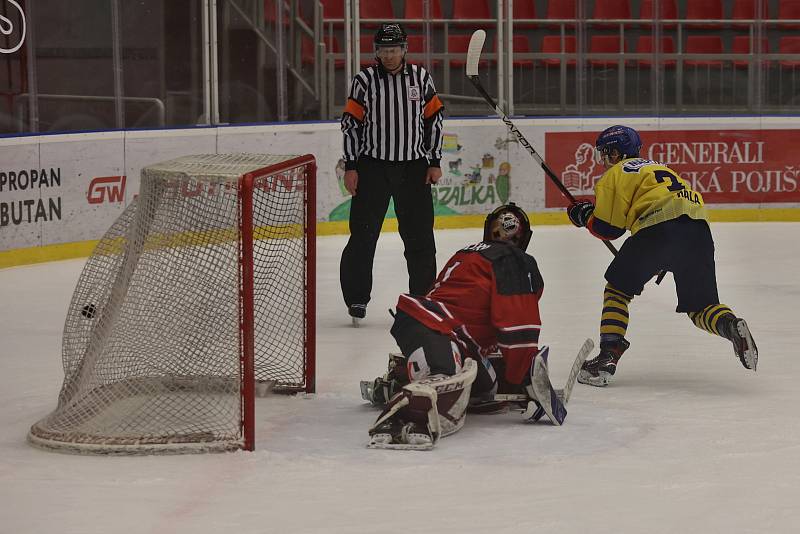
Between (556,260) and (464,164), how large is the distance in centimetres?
209

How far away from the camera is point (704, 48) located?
10867mm

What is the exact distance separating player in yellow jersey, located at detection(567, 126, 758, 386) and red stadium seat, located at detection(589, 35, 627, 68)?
6.08m

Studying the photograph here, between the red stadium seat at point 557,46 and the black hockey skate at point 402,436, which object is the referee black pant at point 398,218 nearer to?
the black hockey skate at point 402,436

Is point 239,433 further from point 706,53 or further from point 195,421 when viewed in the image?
point 706,53

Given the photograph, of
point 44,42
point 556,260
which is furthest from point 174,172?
point 44,42

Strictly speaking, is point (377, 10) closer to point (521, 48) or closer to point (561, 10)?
point (521, 48)

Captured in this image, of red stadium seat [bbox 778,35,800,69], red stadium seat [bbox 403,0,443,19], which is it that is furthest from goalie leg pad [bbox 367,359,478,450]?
red stadium seat [bbox 778,35,800,69]

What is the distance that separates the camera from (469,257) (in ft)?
12.9

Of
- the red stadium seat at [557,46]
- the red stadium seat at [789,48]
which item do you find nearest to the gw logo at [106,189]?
the red stadium seat at [557,46]

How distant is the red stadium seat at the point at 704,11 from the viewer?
10953 mm

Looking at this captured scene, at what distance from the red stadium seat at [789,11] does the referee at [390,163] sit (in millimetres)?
5746

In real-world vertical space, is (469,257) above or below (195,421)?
above

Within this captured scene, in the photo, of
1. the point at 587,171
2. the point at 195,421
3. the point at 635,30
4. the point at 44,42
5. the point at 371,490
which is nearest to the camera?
the point at 371,490

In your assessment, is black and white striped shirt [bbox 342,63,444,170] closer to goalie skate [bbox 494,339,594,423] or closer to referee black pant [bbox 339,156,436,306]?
referee black pant [bbox 339,156,436,306]
